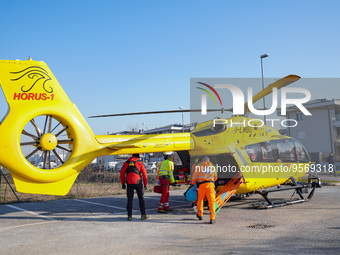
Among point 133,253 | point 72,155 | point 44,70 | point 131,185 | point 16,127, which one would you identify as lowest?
point 133,253

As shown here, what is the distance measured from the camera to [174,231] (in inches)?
269

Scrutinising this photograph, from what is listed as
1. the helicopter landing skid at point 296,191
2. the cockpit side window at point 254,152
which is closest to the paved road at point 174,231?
the helicopter landing skid at point 296,191

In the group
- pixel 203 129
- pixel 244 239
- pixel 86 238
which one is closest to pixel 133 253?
pixel 86 238

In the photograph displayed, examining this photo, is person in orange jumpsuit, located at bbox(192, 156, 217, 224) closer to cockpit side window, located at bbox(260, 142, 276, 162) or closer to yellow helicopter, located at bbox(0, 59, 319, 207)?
yellow helicopter, located at bbox(0, 59, 319, 207)

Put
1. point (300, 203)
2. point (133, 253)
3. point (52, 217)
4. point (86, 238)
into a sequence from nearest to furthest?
point (133, 253) < point (86, 238) < point (52, 217) < point (300, 203)

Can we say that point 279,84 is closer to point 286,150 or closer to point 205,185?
point 286,150

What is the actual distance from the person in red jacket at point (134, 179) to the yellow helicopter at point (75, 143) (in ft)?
1.57

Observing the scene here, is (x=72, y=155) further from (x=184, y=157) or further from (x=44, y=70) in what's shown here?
(x=184, y=157)

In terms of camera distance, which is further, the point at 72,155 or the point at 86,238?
the point at 72,155

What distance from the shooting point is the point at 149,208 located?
1009 centimetres

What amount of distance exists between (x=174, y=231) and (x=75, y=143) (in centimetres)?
306

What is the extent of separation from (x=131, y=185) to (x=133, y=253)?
3038 millimetres

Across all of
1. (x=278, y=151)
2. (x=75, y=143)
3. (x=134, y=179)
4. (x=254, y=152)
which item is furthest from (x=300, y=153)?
(x=75, y=143)

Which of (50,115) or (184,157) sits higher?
(50,115)
